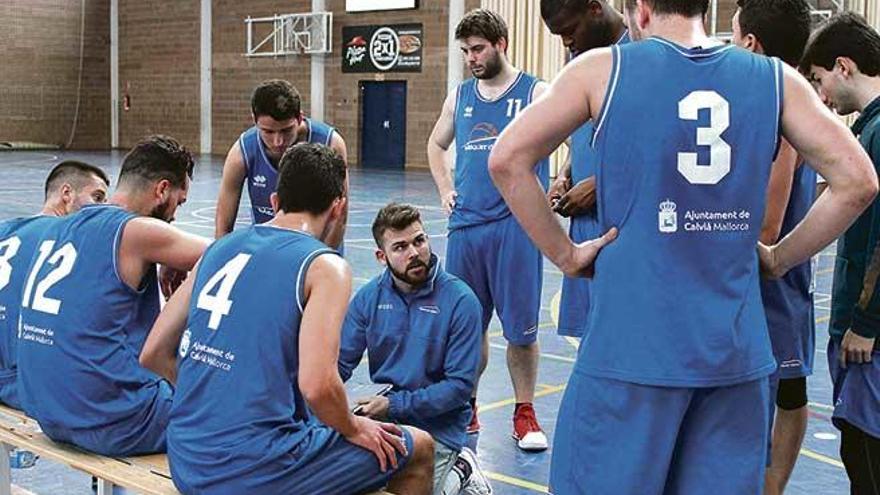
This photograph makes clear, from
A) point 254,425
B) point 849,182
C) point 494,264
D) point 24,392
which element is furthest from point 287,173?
point 494,264

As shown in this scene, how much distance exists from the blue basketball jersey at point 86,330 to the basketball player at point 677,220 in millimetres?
1586

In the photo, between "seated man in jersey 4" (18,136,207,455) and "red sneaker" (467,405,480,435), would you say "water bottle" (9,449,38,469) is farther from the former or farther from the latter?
"red sneaker" (467,405,480,435)

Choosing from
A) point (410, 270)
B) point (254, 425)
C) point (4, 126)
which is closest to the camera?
point (254, 425)

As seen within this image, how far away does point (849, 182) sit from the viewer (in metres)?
2.41

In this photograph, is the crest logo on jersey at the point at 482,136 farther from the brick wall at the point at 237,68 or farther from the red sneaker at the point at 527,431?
the brick wall at the point at 237,68

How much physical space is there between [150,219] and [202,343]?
695mm

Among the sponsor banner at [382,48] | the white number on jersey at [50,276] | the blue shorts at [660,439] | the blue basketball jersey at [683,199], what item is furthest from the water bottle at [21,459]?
the sponsor banner at [382,48]

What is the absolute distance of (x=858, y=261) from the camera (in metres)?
3.31

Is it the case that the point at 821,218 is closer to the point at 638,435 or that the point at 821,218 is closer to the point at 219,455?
the point at 638,435

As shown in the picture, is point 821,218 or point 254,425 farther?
point 254,425

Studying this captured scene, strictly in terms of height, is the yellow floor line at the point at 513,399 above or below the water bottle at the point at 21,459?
below

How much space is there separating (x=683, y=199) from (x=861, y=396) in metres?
1.40

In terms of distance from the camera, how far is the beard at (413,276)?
4.27 m

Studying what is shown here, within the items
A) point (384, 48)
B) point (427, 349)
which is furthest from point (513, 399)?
point (384, 48)
